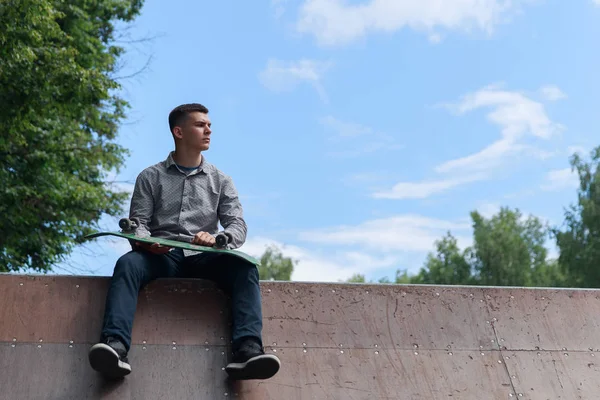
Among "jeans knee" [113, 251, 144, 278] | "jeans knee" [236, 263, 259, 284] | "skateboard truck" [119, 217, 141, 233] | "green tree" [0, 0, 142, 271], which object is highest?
"green tree" [0, 0, 142, 271]

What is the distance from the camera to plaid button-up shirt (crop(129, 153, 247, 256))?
14.1 feet

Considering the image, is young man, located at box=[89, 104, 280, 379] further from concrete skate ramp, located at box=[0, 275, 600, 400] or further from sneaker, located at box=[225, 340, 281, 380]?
concrete skate ramp, located at box=[0, 275, 600, 400]

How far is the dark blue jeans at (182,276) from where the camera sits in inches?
151

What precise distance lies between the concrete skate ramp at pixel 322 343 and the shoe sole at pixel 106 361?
17cm

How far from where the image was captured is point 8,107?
10062mm

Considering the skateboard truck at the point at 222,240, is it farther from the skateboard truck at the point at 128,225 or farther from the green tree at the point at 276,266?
the green tree at the point at 276,266

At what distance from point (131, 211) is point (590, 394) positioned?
3043 mm

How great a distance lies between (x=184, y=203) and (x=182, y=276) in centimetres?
48

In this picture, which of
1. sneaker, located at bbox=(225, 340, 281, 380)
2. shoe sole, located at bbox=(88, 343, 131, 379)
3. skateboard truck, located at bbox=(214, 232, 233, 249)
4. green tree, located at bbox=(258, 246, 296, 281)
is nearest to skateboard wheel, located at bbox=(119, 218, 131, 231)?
skateboard truck, located at bbox=(214, 232, 233, 249)

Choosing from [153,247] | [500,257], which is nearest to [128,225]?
[153,247]

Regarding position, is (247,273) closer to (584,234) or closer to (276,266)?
(584,234)

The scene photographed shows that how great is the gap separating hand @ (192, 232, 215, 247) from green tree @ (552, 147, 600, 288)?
80.3 ft

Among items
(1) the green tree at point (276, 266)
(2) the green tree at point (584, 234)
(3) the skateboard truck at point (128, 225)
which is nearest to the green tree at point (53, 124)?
(3) the skateboard truck at point (128, 225)

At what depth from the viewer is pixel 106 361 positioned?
3.62 metres
